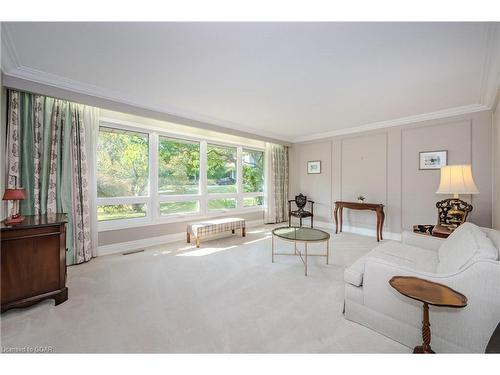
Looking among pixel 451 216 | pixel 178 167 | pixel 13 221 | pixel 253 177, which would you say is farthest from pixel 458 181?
pixel 13 221

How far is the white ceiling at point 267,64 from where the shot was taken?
70.2 inches

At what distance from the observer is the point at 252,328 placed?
1664 mm

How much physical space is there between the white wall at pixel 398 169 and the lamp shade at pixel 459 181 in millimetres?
1243

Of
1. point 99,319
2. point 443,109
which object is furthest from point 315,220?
point 99,319

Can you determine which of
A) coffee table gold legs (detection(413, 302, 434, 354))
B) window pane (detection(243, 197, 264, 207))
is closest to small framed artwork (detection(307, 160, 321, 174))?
window pane (detection(243, 197, 264, 207))

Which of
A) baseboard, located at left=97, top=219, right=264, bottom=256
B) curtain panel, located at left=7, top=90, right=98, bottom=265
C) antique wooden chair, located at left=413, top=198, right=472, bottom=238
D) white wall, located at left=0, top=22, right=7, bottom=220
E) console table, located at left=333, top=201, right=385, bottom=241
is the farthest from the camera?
console table, located at left=333, top=201, right=385, bottom=241

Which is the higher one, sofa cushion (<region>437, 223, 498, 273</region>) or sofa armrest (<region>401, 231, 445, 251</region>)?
sofa cushion (<region>437, 223, 498, 273</region>)

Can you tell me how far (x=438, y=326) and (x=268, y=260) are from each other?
1.97m

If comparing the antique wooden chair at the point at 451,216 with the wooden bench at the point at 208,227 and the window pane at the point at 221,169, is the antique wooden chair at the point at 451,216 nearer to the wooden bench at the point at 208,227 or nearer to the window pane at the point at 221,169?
the wooden bench at the point at 208,227

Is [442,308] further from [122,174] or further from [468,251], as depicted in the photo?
[122,174]

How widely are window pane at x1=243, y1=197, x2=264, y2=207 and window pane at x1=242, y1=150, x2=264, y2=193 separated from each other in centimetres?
21

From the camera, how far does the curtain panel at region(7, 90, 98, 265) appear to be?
2.52 meters

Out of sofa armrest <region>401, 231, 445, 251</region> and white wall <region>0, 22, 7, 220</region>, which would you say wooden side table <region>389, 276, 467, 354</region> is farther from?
white wall <region>0, 22, 7, 220</region>

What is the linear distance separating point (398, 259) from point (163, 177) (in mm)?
3757
